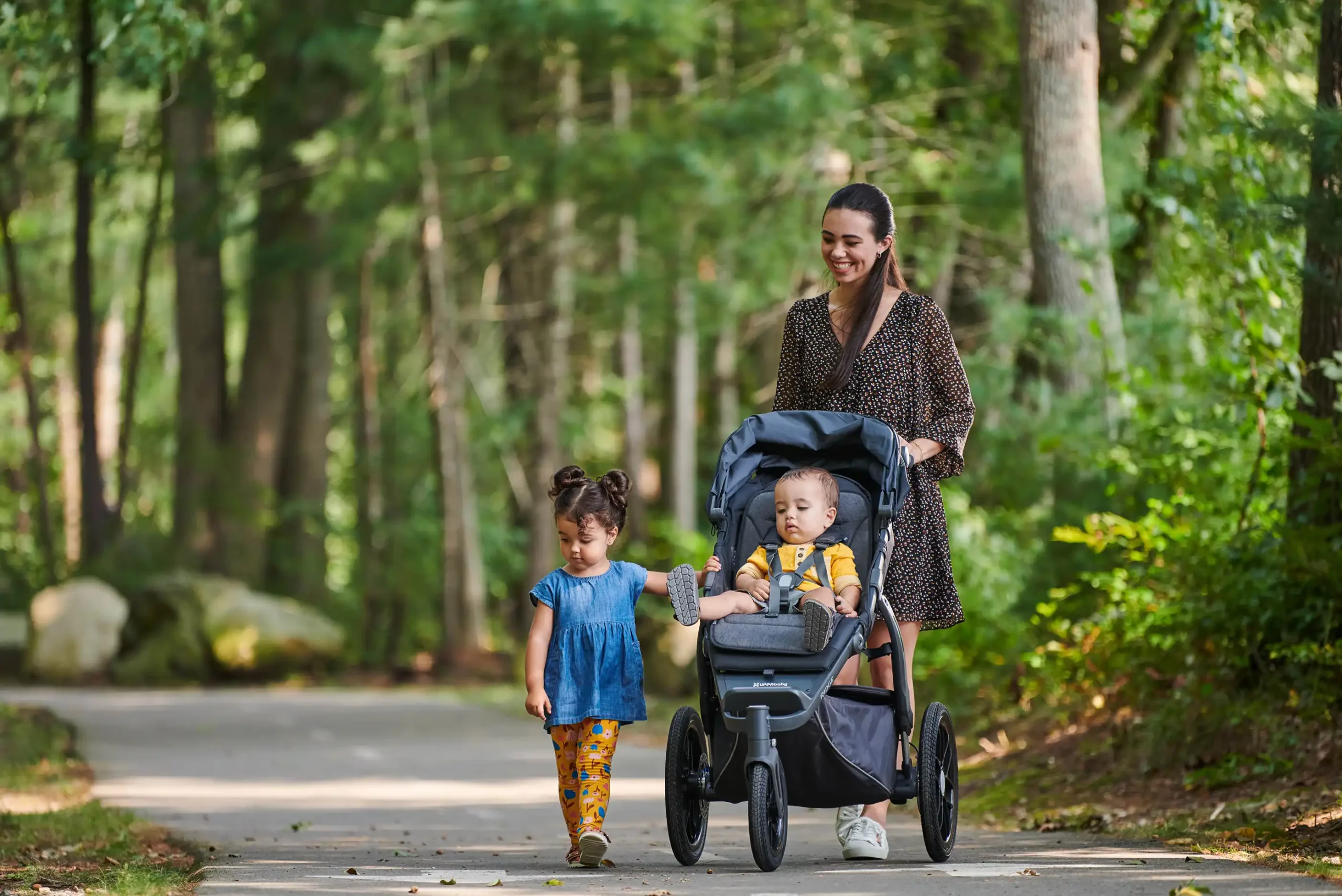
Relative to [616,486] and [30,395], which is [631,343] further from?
[616,486]

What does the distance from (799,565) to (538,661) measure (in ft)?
3.11

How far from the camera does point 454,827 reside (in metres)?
9.34

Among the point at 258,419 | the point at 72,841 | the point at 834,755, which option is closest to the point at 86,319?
the point at 258,419

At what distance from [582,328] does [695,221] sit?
677cm

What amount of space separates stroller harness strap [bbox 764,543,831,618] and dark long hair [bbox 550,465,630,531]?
55 cm

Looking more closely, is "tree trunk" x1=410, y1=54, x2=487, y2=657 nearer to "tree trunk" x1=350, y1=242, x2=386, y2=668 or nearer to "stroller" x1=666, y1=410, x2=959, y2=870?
"tree trunk" x1=350, y1=242, x2=386, y2=668

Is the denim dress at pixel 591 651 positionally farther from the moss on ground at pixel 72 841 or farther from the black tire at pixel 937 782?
the moss on ground at pixel 72 841

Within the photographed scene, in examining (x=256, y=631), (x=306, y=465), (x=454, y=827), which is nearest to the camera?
(x=454, y=827)

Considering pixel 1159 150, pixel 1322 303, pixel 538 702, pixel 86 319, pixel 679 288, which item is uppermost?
pixel 1159 150

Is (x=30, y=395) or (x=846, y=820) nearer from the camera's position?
(x=846, y=820)

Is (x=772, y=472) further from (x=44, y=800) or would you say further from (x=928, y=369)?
(x=44, y=800)

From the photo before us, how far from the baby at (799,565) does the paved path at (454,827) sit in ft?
2.84

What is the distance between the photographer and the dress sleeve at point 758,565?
21.8 ft

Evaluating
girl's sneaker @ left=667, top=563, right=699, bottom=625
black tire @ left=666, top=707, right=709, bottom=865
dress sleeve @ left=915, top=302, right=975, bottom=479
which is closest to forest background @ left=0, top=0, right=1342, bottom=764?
dress sleeve @ left=915, top=302, right=975, bottom=479
